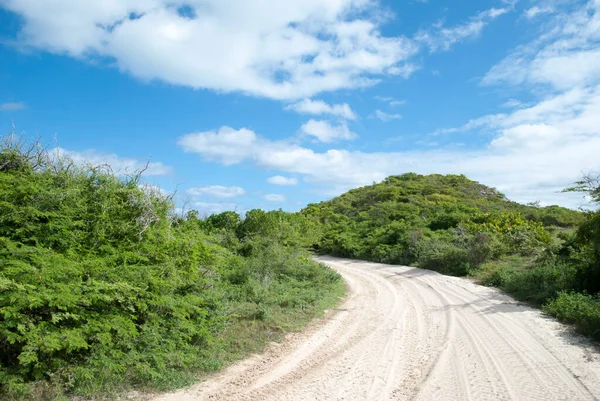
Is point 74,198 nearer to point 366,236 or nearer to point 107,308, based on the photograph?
point 107,308

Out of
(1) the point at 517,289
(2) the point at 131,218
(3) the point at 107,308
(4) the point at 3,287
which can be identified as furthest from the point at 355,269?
(4) the point at 3,287

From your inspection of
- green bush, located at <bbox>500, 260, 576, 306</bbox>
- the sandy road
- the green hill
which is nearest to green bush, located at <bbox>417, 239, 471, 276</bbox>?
the green hill

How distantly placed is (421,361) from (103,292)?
18.7 feet

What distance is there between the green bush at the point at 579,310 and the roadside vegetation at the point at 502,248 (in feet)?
0.07

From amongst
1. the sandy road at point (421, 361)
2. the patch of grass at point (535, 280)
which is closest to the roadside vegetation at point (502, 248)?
the patch of grass at point (535, 280)

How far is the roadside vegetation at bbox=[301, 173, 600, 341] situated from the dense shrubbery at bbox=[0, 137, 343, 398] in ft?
25.6

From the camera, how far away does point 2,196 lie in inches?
283

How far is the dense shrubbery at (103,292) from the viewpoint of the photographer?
5480 millimetres

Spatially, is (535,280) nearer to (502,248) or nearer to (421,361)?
(502,248)

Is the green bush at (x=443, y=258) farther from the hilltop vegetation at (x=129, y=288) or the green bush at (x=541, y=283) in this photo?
the green bush at (x=541, y=283)

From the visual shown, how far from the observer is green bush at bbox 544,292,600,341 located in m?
9.29

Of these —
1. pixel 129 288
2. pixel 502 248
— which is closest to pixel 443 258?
pixel 502 248

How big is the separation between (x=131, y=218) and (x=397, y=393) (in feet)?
20.7

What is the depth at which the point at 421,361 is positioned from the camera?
7.56 meters
